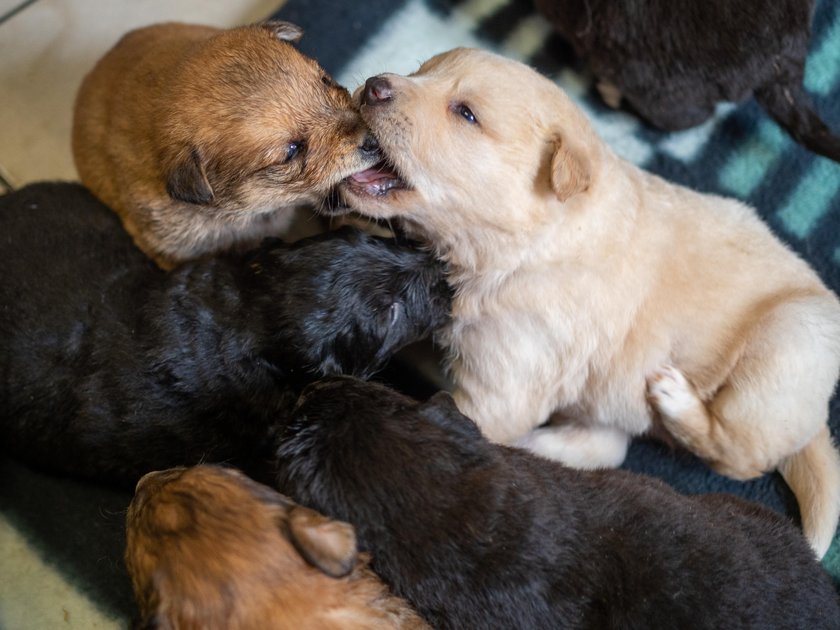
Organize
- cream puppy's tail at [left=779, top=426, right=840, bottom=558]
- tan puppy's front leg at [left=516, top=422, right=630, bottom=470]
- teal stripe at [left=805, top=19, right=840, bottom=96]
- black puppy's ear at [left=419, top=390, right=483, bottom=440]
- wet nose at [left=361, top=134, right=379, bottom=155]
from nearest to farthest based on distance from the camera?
black puppy's ear at [left=419, top=390, right=483, bottom=440], wet nose at [left=361, top=134, right=379, bottom=155], cream puppy's tail at [left=779, top=426, right=840, bottom=558], tan puppy's front leg at [left=516, top=422, right=630, bottom=470], teal stripe at [left=805, top=19, right=840, bottom=96]

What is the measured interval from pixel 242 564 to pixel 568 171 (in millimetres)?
1668

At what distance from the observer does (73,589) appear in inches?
137

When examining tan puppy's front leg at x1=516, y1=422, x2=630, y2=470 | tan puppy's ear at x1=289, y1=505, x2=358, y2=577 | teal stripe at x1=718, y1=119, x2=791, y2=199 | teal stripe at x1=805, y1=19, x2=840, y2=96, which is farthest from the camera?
teal stripe at x1=805, y1=19, x2=840, y2=96

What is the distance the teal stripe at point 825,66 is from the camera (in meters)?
4.50

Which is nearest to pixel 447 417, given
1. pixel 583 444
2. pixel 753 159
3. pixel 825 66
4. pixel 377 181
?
pixel 377 181

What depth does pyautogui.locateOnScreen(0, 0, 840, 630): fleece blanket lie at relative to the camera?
350 centimetres

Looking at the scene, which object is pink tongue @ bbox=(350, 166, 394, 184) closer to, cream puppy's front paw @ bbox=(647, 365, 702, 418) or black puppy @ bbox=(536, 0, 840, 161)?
cream puppy's front paw @ bbox=(647, 365, 702, 418)

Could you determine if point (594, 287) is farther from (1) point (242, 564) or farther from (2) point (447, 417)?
(1) point (242, 564)

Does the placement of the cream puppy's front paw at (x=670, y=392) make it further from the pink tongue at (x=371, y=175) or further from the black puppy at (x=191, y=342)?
the pink tongue at (x=371, y=175)

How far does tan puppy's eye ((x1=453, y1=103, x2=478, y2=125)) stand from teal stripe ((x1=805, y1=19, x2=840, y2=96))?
8.15 ft

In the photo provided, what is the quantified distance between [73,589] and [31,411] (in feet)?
2.58

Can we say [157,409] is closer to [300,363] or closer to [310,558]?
[300,363]

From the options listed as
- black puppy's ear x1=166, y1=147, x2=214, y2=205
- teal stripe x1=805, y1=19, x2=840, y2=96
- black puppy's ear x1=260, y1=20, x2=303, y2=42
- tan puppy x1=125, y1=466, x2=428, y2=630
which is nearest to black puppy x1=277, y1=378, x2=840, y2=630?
tan puppy x1=125, y1=466, x2=428, y2=630

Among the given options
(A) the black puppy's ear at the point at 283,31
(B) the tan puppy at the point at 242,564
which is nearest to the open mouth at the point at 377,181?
(A) the black puppy's ear at the point at 283,31
